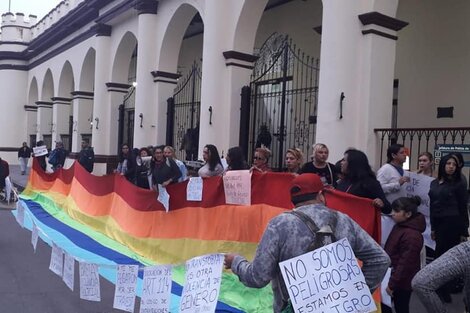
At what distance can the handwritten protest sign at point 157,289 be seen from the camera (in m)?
4.07

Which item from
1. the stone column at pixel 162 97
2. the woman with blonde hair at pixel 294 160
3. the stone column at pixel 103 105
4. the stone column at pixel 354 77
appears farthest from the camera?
the stone column at pixel 103 105

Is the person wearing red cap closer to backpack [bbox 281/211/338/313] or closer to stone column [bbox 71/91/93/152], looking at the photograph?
backpack [bbox 281/211/338/313]

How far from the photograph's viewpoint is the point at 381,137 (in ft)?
31.6

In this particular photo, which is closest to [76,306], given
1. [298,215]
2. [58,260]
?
[58,260]

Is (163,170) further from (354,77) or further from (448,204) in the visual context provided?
(448,204)

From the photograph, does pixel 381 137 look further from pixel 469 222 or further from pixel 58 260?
pixel 58 260

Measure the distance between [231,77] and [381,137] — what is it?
494 cm

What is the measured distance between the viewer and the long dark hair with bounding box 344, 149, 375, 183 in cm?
558

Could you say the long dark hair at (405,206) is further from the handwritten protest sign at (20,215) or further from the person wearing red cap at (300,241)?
the handwritten protest sign at (20,215)

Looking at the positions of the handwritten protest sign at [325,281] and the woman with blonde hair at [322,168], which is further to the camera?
the woman with blonde hair at [322,168]

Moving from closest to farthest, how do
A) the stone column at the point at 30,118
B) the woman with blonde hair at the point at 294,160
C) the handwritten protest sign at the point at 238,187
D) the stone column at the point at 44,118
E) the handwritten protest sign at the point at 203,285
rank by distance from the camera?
the handwritten protest sign at the point at 203,285 < the handwritten protest sign at the point at 238,187 < the woman with blonde hair at the point at 294,160 < the stone column at the point at 44,118 < the stone column at the point at 30,118

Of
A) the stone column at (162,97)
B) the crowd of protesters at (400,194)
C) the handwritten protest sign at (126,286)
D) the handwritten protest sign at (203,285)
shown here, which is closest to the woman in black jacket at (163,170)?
the crowd of protesters at (400,194)

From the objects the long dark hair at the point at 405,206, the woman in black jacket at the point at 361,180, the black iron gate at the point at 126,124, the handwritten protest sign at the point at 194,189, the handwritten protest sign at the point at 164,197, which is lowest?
the handwritten protest sign at the point at 164,197

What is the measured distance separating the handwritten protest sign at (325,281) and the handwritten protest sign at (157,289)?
1.36m
